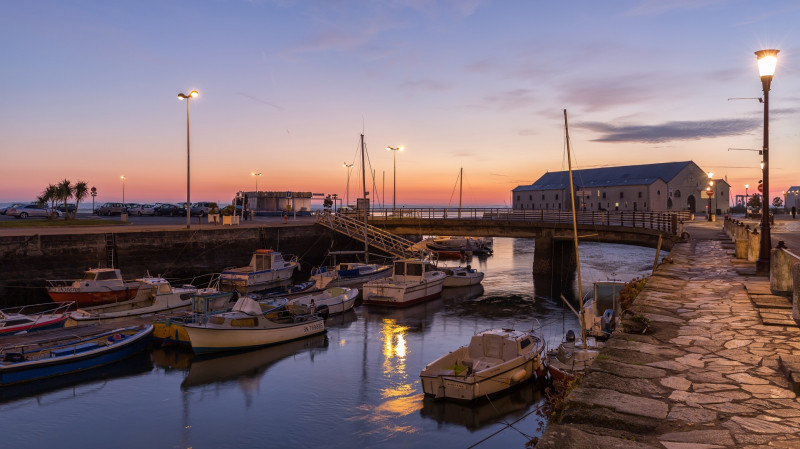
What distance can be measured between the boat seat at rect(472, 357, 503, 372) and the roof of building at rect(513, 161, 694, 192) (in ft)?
244

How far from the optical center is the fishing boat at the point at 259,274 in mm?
33281

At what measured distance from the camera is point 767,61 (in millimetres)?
12352

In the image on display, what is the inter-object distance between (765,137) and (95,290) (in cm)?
2828

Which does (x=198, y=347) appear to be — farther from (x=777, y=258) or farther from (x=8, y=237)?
(x=777, y=258)

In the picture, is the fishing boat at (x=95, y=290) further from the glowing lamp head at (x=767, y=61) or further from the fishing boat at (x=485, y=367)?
the glowing lamp head at (x=767, y=61)

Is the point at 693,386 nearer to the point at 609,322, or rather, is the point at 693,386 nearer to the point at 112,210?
the point at 609,322

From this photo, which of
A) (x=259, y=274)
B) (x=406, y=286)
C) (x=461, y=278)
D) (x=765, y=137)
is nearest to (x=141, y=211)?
(x=259, y=274)

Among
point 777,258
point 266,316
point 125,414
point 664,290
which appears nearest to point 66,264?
point 266,316

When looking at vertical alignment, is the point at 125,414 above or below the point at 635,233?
below

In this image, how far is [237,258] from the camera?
134 ft

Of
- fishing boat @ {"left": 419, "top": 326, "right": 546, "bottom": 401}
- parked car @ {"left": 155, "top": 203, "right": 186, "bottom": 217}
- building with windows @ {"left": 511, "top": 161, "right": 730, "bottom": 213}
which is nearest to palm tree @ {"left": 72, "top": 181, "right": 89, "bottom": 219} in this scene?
parked car @ {"left": 155, "top": 203, "right": 186, "bottom": 217}

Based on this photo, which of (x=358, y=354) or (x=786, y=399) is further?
(x=358, y=354)

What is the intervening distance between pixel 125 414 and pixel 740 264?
18.6 meters

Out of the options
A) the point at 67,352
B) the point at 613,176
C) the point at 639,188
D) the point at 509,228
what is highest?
the point at 613,176
